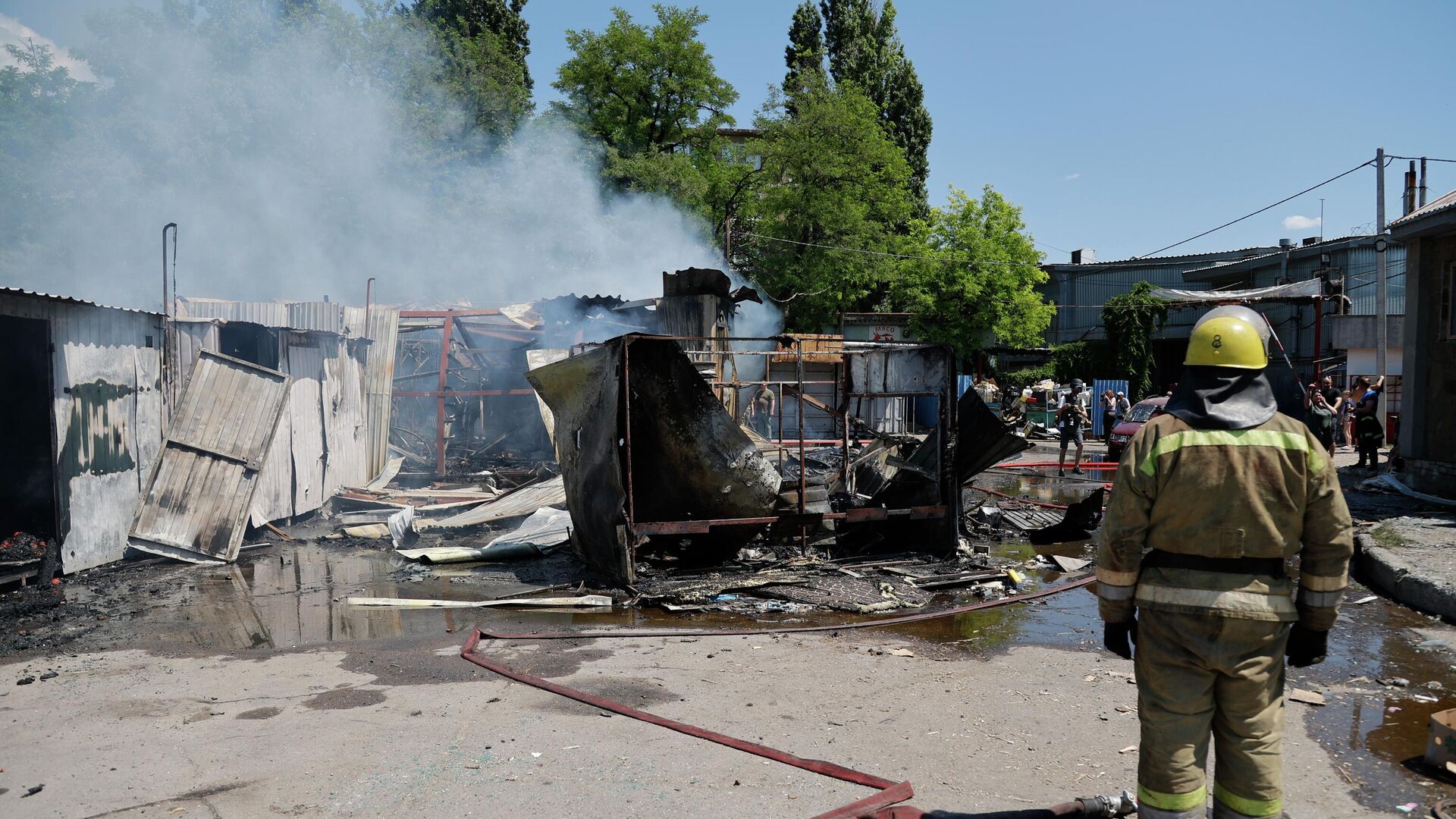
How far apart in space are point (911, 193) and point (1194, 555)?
37666 mm

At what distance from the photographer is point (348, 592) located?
8.03 m

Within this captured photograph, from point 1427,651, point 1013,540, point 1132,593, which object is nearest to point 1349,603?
point 1427,651

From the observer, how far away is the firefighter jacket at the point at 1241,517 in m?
2.84

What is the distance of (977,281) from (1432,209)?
23.4 meters

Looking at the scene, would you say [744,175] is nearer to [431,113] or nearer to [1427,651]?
[431,113]

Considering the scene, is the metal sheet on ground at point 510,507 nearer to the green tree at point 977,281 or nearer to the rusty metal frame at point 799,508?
the rusty metal frame at point 799,508

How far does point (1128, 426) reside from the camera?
18.7 meters

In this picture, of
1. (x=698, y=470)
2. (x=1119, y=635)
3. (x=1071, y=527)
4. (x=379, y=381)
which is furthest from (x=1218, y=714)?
(x=379, y=381)

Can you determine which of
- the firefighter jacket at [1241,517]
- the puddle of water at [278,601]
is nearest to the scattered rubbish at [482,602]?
the puddle of water at [278,601]

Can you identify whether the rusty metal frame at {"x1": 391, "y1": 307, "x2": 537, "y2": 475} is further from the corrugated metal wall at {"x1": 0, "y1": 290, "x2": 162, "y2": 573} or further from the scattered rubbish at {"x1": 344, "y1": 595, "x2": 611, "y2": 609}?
the scattered rubbish at {"x1": 344, "y1": 595, "x2": 611, "y2": 609}

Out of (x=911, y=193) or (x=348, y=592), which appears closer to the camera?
(x=348, y=592)

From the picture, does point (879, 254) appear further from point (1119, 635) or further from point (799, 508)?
point (1119, 635)

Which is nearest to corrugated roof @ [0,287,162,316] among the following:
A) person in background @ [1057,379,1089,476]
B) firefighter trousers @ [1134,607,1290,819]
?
firefighter trousers @ [1134,607,1290,819]

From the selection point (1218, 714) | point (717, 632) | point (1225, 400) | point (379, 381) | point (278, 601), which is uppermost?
point (1225, 400)
